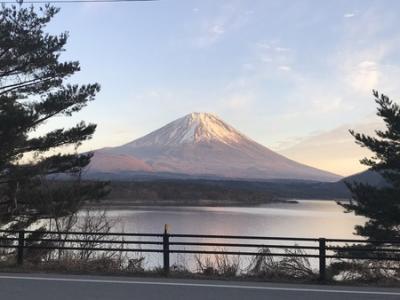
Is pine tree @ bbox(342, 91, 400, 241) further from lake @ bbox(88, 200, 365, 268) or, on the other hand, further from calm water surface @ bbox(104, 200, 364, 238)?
calm water surface @ bbox(104, 200, 364, 238)

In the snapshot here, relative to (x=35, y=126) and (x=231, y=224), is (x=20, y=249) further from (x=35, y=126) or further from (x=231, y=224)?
(x=231, y=224)

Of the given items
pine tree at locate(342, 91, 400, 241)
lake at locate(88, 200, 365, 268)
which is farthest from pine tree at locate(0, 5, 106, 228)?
pine tree at locate(342, 91, 400, 241)

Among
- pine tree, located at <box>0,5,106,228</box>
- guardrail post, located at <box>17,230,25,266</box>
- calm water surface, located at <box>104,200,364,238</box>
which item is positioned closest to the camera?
guardrail post, located at <box>17,230,25,266</box>

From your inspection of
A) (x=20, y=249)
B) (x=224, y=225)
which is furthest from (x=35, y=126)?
(x=224, y=225)

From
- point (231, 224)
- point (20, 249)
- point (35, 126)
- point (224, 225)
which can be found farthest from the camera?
point (231, 224)

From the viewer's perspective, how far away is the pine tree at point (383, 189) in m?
21.7

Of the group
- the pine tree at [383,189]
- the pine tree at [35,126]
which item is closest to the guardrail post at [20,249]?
the pine tree at [35,126]

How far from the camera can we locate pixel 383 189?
23.1m

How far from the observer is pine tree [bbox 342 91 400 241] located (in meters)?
21.7

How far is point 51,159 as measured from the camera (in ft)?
69.3

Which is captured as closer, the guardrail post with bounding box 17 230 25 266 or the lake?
the guardrail post with bounding box 17 230 25 266

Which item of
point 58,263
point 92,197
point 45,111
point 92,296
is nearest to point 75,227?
point 92,197

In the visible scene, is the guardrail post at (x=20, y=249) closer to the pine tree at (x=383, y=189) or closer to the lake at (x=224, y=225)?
the lake at (x=224, y=225)

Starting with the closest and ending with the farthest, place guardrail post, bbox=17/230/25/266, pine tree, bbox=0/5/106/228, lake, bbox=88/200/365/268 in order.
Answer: guardrail post, bbox=17/230/25/266, pine tree, bbox=0/5/106/228, lake, bbox=88/200/365/268
